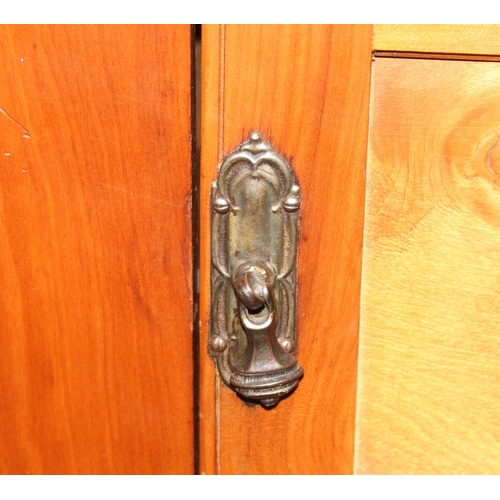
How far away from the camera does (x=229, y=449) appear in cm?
55

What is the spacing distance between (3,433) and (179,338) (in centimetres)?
18

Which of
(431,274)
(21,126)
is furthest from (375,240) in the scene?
(21,126)

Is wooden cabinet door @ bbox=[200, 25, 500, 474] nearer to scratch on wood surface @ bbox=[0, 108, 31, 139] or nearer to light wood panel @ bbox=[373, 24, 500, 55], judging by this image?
light wood panel @ bbox=[373, 24, 500, 55]

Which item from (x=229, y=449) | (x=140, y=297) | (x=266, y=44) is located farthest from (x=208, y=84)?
(x=229, y=449)

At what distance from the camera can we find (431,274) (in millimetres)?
511

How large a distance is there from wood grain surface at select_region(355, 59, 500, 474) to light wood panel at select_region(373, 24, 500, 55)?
0.04ft

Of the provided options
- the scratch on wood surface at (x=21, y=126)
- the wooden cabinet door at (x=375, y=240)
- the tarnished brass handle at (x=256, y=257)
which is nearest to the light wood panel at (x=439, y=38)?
the wooden cabinet door at (x=375, y=240)

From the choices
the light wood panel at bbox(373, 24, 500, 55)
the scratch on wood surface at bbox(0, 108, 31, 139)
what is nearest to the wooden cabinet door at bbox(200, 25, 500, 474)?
the light wood panel at bbox(373, 24, 500, 55)

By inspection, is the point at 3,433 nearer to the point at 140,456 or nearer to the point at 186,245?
the point at 140,456

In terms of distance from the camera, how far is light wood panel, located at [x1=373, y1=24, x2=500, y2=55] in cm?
46

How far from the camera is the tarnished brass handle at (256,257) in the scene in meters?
0.48

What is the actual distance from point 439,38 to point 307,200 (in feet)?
0.50

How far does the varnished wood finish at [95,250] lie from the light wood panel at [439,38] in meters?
0.15

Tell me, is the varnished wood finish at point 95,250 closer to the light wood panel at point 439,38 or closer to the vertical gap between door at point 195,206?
the vertical gap between door at point 195,206
